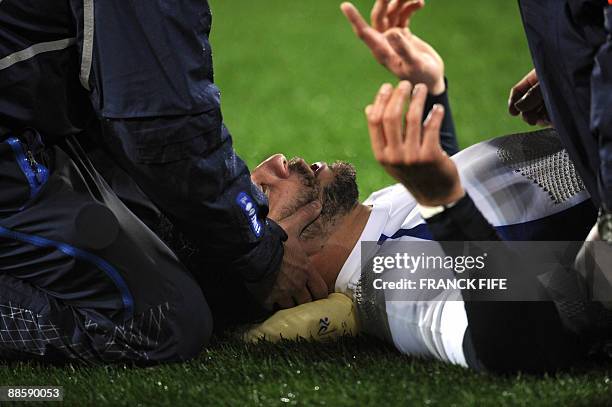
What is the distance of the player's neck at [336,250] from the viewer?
7.59ft

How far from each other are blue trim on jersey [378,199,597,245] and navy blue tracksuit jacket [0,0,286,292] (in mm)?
499

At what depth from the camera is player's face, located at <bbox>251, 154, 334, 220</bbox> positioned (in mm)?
2350

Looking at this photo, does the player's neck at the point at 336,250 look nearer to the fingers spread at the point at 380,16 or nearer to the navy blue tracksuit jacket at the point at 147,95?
the navy blue tracksuit jacket at the point at 147,95

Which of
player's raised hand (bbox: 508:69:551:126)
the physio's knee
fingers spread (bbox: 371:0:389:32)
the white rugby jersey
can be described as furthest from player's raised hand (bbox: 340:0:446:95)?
the physio's knee

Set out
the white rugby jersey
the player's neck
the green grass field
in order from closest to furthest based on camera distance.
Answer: the green grass field, the white rugby jersey, the player's neck

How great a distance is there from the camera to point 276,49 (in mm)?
5938

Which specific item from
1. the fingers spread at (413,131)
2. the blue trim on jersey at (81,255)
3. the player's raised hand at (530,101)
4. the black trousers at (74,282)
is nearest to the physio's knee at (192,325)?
the black trousers at (74,282)

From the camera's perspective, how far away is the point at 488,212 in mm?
2096

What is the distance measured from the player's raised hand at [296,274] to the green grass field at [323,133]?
145 millimetres

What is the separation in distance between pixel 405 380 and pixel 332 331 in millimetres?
364

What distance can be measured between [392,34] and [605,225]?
478 mm

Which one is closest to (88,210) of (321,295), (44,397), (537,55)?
(44,397)

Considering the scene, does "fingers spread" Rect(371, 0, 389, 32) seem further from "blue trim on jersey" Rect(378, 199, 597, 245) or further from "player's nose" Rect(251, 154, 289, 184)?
"player's nose" Rect(251, 154, 289, 184)

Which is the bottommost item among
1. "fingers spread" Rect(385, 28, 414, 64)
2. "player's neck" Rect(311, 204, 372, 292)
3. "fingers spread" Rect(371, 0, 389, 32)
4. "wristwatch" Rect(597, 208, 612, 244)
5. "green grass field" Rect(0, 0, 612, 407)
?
"green grass field" Rect(0, 0, 612, 407)
